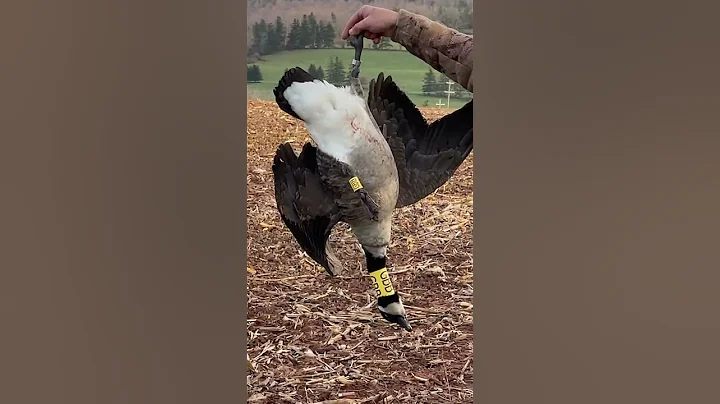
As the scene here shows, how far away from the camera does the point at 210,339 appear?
6.49 feet

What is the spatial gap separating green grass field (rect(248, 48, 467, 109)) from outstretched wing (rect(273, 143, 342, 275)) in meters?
0.23

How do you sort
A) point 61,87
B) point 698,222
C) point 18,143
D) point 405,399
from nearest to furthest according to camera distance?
point 18,143, point 61,87, point 698,222, point 405,399

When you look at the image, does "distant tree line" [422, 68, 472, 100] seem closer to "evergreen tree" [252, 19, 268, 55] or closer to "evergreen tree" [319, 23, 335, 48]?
"evergreen tree" [319, 23, 335, 48]

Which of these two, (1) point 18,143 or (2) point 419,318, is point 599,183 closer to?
(2) point 419,318

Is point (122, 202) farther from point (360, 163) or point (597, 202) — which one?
point (597, 202)

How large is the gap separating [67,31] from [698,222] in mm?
1748

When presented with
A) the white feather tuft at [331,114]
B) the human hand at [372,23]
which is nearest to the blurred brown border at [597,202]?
the human hand at [372,23]

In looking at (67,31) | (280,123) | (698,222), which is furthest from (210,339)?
(698,222)

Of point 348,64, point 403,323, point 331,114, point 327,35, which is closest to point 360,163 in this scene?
point 331,114

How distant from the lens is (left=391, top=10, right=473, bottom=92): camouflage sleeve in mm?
2193

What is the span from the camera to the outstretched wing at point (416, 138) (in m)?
2.21

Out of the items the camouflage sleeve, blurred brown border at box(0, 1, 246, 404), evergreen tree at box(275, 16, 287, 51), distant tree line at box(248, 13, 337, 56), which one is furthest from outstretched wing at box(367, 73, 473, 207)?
blurred brown border at box(0, 1, 246, 404)

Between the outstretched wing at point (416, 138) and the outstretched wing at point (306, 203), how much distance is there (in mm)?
254

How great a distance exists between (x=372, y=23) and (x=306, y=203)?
0.65 meters
